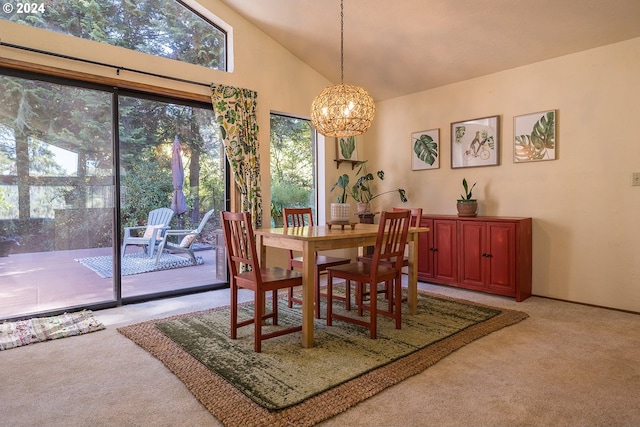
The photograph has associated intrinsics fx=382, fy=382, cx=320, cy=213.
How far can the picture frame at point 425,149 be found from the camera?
4.70 m

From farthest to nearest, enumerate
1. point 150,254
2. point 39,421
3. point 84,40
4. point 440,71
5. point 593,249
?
point 440,71, point 150,254, point 593,249, point 84,40, point 39,421

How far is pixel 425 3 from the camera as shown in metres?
3.37

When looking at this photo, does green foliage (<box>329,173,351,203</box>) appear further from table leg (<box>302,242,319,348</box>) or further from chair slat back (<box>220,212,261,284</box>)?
table leg (<box>302,242,319,348</box>)

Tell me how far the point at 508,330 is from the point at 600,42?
2.70 meters

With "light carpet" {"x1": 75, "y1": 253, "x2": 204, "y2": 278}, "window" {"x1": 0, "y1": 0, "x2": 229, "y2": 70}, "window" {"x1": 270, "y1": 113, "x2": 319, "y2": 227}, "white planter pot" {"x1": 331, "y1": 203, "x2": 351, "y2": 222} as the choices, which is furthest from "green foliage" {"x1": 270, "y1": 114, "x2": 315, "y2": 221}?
"white planter pot" {"x1": 331, "y1": 203, "x2": 351, "y2": 222}

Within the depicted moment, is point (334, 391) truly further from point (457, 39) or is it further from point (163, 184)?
point (457, 39)

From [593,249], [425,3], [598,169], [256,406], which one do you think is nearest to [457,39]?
[425,3]

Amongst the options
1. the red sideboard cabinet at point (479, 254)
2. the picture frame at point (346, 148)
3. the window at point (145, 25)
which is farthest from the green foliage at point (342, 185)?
the window at point (145, 25)

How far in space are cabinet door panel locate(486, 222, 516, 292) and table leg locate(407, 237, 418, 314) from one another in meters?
1.05

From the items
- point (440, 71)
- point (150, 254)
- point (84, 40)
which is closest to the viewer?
point (84, 40)

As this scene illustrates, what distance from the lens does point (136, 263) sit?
3748 millimetres

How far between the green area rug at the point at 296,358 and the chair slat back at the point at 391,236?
541 mm

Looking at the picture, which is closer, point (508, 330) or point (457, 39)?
point (508, 330)

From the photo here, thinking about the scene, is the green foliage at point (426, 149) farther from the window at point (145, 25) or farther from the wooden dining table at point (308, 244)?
the window at point (145, 25)
